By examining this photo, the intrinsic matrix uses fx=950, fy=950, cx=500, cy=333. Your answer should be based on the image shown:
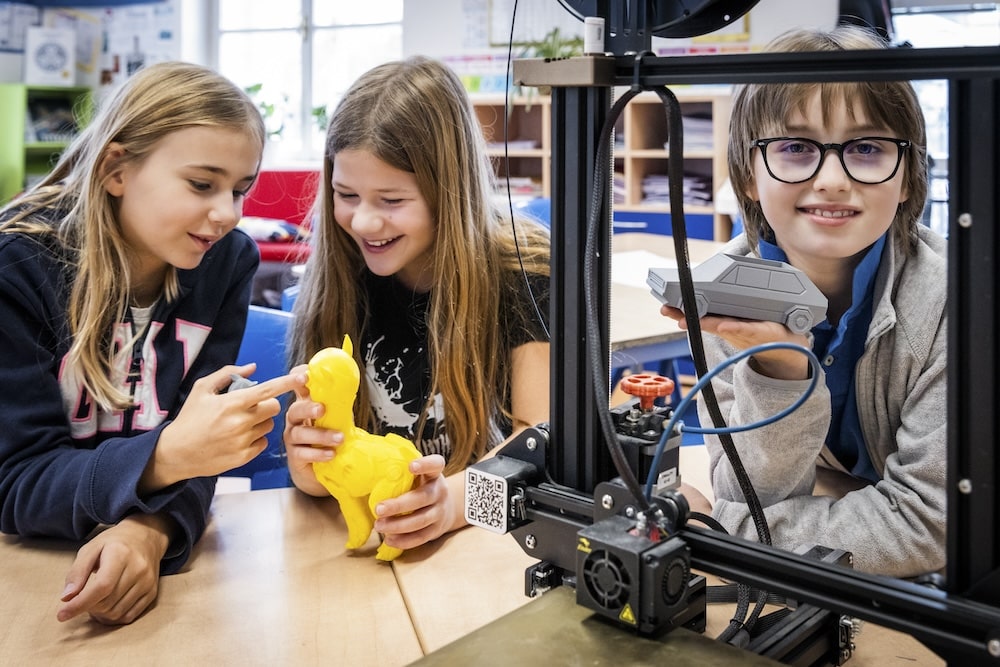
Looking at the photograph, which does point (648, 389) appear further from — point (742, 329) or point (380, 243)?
point (380, 243)

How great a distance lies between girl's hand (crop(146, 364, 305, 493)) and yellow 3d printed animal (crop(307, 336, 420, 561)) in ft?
0.10

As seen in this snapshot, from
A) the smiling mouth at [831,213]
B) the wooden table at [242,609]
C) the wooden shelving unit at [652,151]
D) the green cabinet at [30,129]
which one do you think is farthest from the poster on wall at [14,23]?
the smiling mouth at [831,213]

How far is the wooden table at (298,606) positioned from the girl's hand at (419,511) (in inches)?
0.9

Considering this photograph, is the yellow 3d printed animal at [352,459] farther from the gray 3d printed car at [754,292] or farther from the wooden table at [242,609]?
the gray 3d printed car at [754,292]

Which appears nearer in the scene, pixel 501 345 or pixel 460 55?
pixel 501 345

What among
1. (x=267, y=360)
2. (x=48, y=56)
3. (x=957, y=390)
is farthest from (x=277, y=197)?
(x=957, y=390)

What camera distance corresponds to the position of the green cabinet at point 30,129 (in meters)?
5.17

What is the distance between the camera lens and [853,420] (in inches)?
41.8

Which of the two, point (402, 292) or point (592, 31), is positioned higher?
→ point (592, 31)

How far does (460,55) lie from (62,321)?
15.8 feet

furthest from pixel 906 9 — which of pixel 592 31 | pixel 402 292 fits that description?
pixel 592 31

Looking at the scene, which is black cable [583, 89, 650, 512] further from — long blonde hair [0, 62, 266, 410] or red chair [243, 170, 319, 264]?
red chair [243, 170, 319, 264]

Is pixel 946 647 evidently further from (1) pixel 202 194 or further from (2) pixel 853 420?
(1) pixel 202 194

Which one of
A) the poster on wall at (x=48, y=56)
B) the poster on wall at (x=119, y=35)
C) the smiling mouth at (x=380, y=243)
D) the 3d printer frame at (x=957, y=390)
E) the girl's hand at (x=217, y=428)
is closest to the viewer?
the 3d printer frame at (x=957, y=390)
